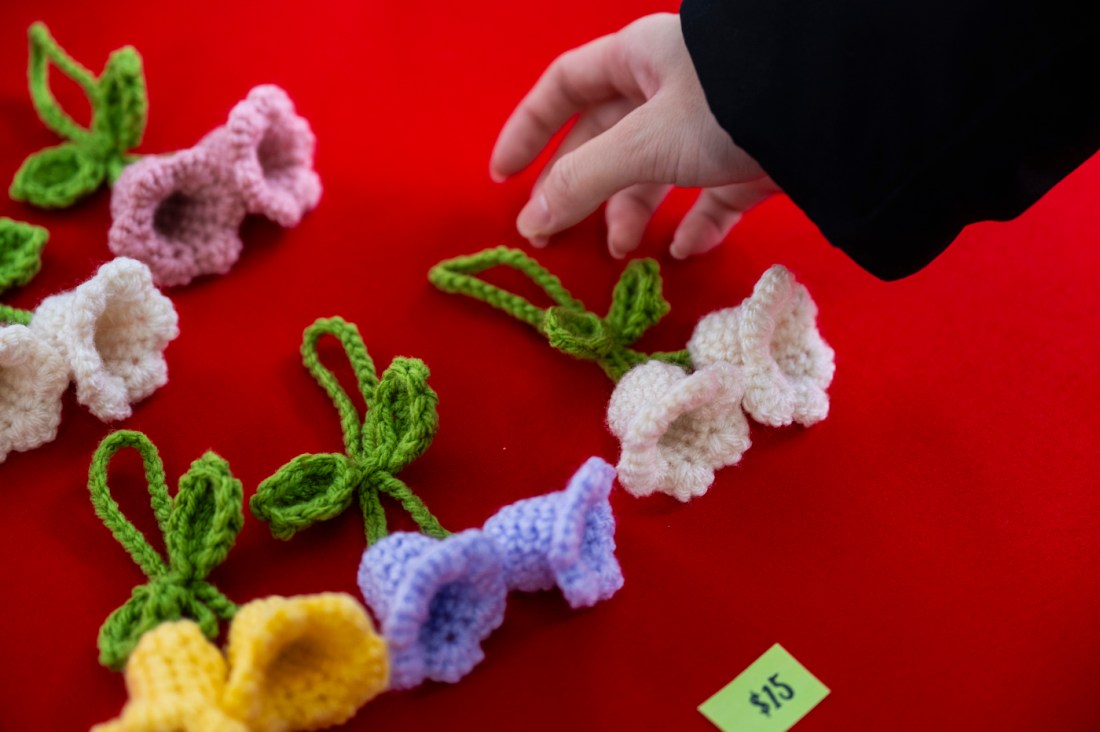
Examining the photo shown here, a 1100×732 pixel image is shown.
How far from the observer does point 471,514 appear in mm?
843

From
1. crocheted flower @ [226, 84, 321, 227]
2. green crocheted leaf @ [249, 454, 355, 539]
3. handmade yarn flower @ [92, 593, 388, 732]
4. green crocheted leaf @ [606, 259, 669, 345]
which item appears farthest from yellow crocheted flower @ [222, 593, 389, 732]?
crocheted flower @ [226, 84, 321, 227]

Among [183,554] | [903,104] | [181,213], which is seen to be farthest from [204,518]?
[903,104]

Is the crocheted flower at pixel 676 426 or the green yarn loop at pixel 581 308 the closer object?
the crocheted flower at pixel 676 426

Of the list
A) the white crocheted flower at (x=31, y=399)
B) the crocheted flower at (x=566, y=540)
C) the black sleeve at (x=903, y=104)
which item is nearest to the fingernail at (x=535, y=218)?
the black sleeve at (x=903, y=104)

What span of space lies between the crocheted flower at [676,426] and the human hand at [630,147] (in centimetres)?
18

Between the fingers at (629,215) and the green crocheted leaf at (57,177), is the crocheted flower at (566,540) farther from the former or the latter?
the green crocheted leaf at (57,177)

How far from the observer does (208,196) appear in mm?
1004

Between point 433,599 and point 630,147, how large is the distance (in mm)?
421

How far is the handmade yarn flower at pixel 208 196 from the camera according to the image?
3.15 ft

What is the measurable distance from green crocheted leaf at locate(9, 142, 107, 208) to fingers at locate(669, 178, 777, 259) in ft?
2.09

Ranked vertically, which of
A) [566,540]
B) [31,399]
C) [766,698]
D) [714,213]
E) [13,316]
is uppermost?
[13,316]

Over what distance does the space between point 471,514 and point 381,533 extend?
8 centimetres

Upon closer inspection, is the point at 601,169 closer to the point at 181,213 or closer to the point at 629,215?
the point at 629,215

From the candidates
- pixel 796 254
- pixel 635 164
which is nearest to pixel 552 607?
pixel 635 164
